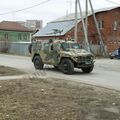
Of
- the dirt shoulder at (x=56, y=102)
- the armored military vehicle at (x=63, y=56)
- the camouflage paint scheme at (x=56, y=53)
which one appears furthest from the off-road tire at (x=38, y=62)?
the dirt shoulder at (x=56, y=102)

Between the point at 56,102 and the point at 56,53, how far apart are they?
11.5 metres

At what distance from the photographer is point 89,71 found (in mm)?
22219

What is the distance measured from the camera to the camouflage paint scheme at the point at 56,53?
69.9 ft

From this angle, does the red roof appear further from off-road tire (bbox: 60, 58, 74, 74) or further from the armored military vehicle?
off-road tire (bbox: 60, 58, 74, 74)

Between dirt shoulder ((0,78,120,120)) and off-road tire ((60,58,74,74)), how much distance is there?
6.48m

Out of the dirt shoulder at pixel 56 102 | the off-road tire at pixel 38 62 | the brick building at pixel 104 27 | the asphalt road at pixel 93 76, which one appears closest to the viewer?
the dirt shoulder at pixel 56 102

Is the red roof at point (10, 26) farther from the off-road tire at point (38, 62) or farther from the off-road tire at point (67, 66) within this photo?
the off-road tire at point (67, 66)

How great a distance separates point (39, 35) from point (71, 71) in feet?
133

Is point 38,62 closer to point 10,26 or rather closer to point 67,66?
point 67,66

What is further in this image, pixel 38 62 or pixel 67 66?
pixel 38 62

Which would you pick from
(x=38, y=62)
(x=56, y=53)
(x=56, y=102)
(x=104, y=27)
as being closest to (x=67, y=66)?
(x=56, y=53)

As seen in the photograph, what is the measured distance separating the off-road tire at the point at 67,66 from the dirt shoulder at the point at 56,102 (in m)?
6.48

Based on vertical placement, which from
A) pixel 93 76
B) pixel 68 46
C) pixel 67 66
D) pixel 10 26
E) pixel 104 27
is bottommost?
pixel 93 76

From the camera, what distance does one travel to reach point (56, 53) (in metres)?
22.2
